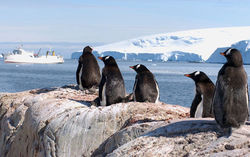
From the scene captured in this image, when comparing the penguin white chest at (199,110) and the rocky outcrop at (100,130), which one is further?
the penguin white chest at (199,110)

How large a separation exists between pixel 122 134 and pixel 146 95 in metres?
2.35

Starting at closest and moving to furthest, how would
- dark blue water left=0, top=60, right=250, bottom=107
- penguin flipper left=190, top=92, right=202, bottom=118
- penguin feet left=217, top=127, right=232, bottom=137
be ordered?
penguin feet left=217, top=127, right=232, bottom=137 → penguin flipper left=190, top=92, right=202, bottom=118 → dark blue water left=0, top=60, right=250, bottom=107

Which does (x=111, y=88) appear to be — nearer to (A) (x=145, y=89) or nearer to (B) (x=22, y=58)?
(A) (x=145, y=89)

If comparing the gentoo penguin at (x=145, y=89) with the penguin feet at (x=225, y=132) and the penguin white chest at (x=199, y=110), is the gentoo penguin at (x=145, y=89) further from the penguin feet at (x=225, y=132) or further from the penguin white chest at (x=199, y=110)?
the penguin feet at (x=225, y=132)

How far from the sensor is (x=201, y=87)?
6504 mm

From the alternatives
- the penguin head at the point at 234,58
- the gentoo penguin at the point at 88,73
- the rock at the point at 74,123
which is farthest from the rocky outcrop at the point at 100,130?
the penguin head at the point at 234,58

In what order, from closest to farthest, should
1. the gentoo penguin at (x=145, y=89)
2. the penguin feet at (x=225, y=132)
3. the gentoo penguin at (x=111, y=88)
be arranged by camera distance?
the penguin feet at (x=225, y=132), the gentoo penguin at (x=111, y=88), the gentoo penguin at (x=145, y=89)

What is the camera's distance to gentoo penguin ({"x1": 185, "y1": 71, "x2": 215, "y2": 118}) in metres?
6.25

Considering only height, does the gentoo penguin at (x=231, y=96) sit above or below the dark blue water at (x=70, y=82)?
above

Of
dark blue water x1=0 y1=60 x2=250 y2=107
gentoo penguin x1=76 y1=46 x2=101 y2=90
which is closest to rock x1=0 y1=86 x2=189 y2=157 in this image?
gentoo penguin x1=76 y1=46 x2=101 y2=90

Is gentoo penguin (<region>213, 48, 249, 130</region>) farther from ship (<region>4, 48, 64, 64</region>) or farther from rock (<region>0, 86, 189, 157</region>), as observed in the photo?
ship (<region>4, 48, 64, 64</region>)

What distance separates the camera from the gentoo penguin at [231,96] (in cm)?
412

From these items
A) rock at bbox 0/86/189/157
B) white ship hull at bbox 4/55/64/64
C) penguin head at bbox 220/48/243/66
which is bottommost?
white ship hull at bbox 4/55/64/64

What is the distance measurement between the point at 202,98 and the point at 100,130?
5.96 feet
